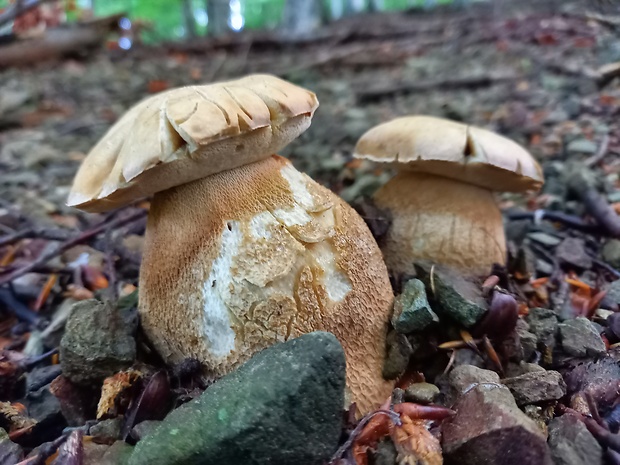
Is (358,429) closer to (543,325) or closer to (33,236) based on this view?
(543,325)

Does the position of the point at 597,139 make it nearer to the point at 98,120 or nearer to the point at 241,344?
the point at 241,344

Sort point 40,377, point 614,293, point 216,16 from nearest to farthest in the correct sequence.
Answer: point 40,377, point 614,293, point 216,16

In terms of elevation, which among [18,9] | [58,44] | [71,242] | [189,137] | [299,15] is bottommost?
[71,242]

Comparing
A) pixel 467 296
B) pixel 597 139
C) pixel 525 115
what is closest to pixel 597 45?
pixel 525 115

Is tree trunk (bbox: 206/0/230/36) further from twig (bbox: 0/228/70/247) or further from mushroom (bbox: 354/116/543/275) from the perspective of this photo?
mushroom (bbox: 354/116/543/275)

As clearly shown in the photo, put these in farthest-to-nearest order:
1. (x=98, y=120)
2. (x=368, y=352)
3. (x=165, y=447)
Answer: (x=98, y=120), (x=368, y=352), (x=165, y=447)

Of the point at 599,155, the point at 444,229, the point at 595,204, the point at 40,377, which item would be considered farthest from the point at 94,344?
the point at 599,155
